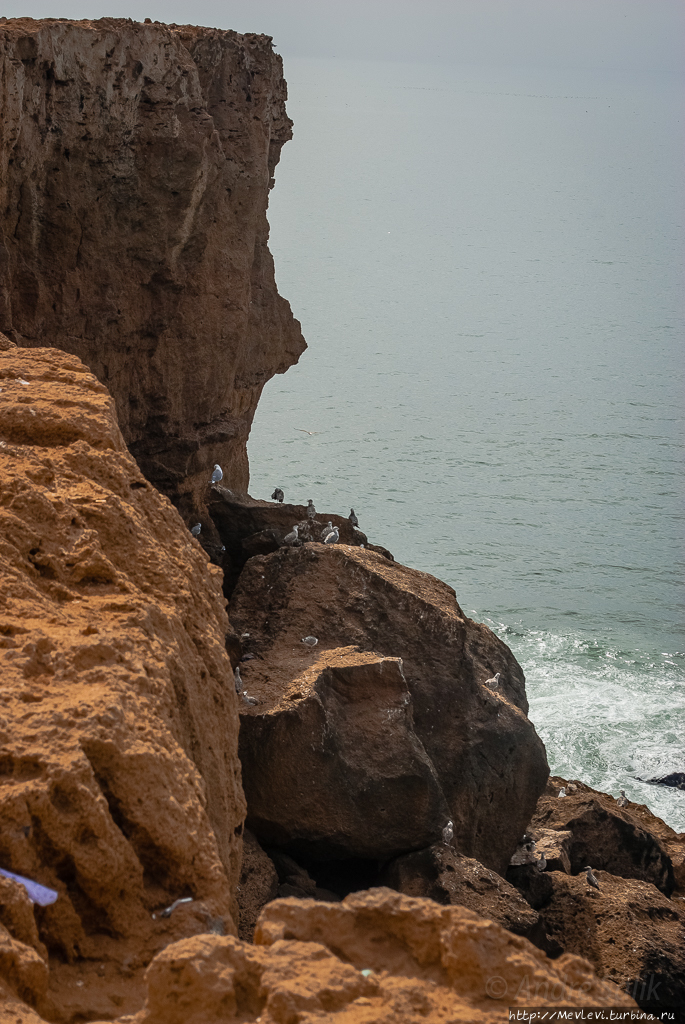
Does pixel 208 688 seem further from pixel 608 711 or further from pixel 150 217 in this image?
pixel 608 711

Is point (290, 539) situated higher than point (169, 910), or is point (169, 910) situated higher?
point (290, 539)

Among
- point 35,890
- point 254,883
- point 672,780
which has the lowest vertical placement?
point 672,780

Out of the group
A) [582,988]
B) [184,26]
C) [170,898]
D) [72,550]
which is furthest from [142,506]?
[184,26]

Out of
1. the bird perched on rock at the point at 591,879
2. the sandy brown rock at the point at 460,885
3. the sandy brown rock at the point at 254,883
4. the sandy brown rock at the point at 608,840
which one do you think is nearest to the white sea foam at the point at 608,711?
the sandy brown rock at the point at 608,840

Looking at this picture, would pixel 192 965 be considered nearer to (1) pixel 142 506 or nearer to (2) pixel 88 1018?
(2) pixel 88 1018

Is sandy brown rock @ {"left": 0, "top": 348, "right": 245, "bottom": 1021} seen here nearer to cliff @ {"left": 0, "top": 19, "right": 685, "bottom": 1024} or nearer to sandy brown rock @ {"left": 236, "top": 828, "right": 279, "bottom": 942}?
cliff @ {"left": 0, "top": 19, "right": 685, "bottom": 1024}

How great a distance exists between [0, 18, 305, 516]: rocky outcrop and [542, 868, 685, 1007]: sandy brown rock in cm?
464

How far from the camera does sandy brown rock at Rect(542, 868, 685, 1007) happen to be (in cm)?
593

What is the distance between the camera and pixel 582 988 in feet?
6.75

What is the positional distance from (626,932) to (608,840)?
141 cm

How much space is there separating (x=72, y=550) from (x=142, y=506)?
639 millimetres

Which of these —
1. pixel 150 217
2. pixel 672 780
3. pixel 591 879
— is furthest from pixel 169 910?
pixel 672 780

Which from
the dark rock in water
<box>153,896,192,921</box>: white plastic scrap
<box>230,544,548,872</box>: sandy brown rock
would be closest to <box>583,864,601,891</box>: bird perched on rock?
<box>230,544,548,872</box>: sandy brown rock

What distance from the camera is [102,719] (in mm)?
2791
